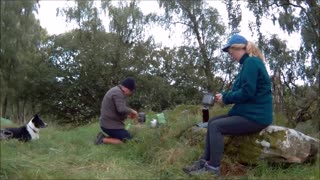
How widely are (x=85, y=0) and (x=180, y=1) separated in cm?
768

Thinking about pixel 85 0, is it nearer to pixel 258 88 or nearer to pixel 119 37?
pixel 119 37

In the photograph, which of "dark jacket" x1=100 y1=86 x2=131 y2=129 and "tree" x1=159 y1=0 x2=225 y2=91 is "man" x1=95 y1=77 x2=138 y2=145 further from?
"tree" x1=159 y1=0 x2=225 y2=91

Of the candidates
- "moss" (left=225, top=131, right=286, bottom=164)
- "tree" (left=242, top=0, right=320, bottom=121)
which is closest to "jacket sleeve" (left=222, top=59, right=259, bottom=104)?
"moss" (left=225, top=131, right=286, bottom=164)

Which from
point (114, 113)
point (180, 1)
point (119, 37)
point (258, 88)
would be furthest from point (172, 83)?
point (258, 88)

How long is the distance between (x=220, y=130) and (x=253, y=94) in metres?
0.57

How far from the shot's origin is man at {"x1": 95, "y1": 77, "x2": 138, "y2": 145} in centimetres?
725

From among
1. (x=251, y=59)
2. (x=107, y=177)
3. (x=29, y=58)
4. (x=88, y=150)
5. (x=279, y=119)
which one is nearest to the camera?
(x=107, y=177)

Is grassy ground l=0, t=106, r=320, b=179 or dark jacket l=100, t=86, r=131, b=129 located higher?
dark jacket l=100, t=86, r=131, b=129

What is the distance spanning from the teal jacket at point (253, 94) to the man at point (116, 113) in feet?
9.22

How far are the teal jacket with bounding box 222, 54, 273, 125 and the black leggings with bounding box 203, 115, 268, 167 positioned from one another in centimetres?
8

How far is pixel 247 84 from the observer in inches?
185

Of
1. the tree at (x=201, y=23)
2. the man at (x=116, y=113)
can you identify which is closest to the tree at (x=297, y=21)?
the tree at (x=201, y=23)

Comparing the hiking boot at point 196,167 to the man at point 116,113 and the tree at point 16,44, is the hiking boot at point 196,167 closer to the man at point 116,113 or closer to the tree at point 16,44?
the man at point 116,113

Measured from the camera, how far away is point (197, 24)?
88.6 ft
